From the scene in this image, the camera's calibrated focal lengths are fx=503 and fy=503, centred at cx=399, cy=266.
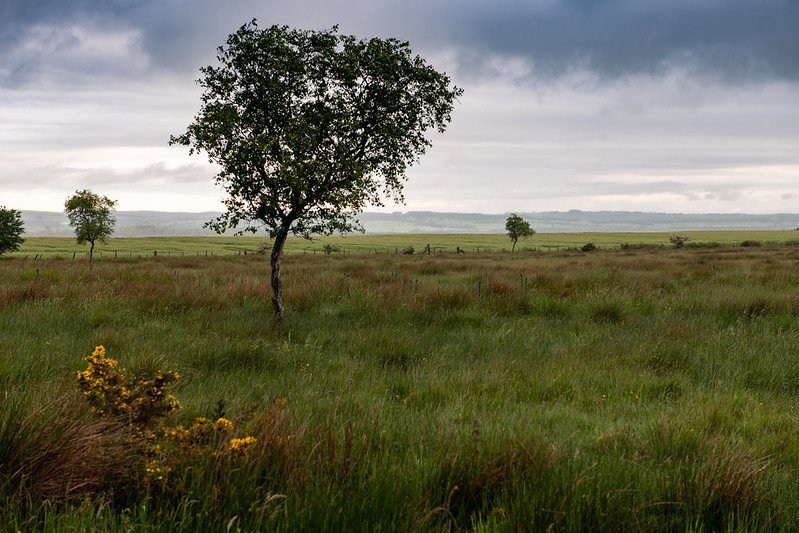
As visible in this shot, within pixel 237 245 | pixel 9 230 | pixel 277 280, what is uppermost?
pixel 9 230

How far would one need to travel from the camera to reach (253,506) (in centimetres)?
253

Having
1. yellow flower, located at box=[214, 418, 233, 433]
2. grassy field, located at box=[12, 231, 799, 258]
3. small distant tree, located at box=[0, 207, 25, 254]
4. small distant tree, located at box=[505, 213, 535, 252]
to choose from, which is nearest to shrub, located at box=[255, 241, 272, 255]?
grassy field, located at box=[12, 231, 799, 258]

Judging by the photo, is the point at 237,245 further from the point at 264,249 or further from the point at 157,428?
the point at 157,428

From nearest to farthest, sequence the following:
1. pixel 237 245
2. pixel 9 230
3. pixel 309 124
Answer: pixel 309 124 < pixel 9 230 < pixel 237 245

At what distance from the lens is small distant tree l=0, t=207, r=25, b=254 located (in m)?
55.3

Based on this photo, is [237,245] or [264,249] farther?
[237,245]

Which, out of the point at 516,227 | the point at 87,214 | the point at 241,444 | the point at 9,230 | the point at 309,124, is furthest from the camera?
the point at 516,227

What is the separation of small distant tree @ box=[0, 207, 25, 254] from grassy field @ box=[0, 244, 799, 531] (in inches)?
2167

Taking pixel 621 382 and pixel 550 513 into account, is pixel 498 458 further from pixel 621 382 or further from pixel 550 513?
pixel 621 382

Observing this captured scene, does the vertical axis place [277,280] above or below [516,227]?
below

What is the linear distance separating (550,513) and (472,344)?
5.93 meters

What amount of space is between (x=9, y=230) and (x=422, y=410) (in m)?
67.1

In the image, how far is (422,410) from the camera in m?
4.95

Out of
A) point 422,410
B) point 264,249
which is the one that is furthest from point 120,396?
point 264,249
